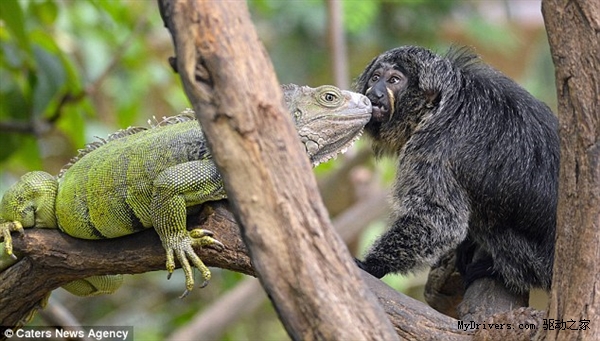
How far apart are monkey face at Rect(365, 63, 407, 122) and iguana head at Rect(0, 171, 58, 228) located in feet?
5.59

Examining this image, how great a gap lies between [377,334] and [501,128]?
80.7 inches

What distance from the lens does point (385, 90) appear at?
4152mm

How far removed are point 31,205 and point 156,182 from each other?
770mm

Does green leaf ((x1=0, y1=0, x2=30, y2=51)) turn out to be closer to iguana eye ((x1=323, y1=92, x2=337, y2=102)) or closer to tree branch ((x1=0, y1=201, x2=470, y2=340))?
tree branch ((x1=0, y1=201, x2=470, y2=340))

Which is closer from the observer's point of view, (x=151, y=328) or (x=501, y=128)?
(x=501, y=128)

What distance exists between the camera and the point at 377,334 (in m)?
2.19

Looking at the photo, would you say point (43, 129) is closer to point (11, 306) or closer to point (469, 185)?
point (11, 306)

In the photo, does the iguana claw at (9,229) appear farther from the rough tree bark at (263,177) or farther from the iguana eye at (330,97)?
the rough tree bark at (263,177)

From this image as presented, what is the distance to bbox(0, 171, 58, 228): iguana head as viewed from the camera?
12.1 feet

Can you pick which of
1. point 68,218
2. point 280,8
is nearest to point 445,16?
point 280,8

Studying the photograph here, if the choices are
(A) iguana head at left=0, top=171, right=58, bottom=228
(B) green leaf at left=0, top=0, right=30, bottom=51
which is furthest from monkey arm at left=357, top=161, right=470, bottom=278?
(B) green leaf at left=0, top=0, right=30, bottom=51

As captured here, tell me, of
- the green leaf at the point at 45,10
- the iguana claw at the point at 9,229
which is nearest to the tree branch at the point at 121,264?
the iguana claw at the point at 9,229

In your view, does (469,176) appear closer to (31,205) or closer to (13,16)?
(31,205)

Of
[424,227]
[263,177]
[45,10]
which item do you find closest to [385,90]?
[424,227]
